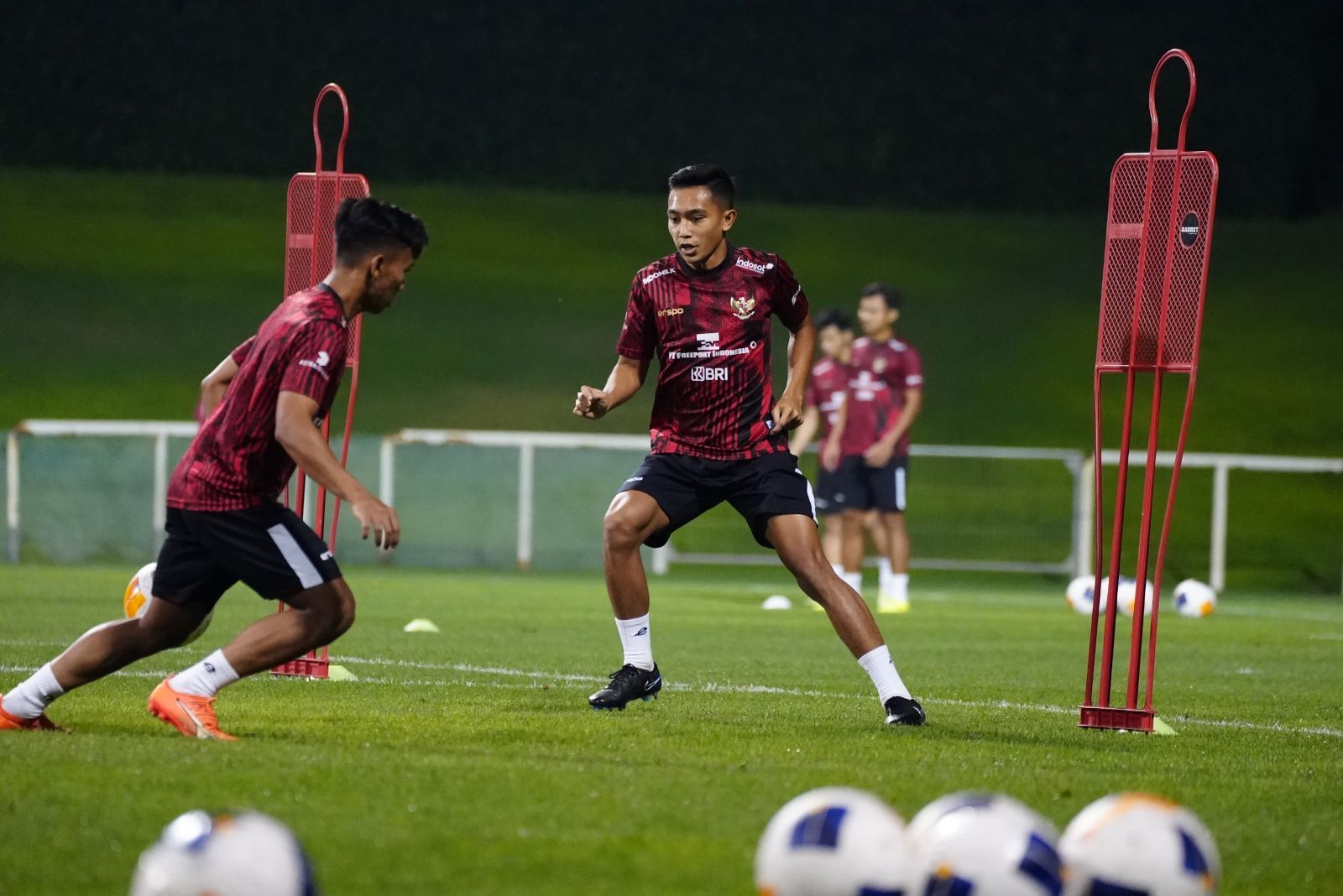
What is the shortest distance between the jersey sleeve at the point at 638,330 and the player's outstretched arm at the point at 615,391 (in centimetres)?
3

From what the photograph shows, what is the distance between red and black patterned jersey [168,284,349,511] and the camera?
588cm

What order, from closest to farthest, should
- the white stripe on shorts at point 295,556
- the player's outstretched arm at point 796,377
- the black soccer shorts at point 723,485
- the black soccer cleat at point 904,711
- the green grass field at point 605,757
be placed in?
the green grass field at point 605,757 → the white stripe on shorts at point 295,556 → the black soccer cleat at point 904,711 → the player's outstretched arm at point 796,377 → the black soccer shorts at point 723,485

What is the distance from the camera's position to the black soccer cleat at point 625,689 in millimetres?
7535

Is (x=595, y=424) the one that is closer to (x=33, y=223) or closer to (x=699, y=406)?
(x=33, y=223)

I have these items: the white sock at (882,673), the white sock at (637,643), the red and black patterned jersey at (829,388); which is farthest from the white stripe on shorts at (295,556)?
the red and black patterned jersey at (829,388)

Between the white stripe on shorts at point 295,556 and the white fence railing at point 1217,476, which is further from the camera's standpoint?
the white fence railing at point 1217,476

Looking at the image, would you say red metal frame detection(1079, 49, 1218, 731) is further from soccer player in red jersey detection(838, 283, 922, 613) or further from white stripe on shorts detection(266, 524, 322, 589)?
soccer player in red jersey detection(838, 283, 922, 613)

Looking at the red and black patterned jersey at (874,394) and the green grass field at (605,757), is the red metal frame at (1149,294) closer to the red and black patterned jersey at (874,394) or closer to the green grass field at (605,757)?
the green grass field at (605,757)

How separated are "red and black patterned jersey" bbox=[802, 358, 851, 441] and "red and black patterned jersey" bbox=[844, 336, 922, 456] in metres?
0.14

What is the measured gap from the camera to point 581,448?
21.0 meters

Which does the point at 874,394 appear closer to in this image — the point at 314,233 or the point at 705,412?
the point at 314,233

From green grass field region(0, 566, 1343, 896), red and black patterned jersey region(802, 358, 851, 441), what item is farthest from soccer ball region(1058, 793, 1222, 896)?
red and black patterned jersey region(802, 358, 851, 441)

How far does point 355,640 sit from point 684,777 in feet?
18.3

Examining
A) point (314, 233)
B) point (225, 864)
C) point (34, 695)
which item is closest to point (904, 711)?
point (34, 695)
